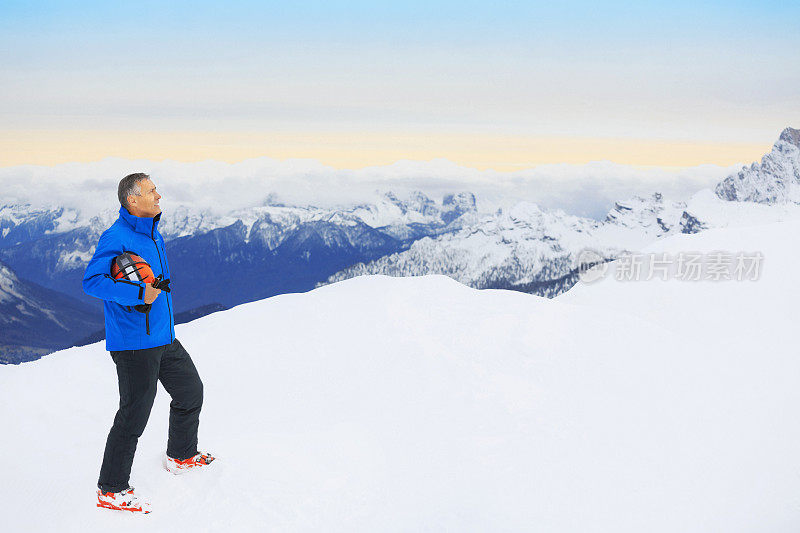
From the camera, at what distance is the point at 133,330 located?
5.81m

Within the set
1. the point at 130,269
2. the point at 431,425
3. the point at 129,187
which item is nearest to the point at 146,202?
the point at 129,187

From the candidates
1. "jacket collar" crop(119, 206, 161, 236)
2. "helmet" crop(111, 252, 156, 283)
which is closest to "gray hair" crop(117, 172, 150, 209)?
"jacket collar" crop(119, 206, 161, 236)

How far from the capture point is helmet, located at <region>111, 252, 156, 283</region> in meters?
5.52

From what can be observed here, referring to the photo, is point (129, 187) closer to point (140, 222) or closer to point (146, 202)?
point (146, 202)

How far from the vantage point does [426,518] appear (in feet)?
22.1

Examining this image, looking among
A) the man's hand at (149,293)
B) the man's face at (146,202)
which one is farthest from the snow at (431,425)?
the man's face at (146,202)

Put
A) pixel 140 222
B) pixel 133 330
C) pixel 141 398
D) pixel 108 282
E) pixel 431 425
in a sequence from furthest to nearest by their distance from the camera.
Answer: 1. pixel 431 425
2. pixel 141 398
3. pixel 140 222
4. pixel 133 330
5. pixel 108 282

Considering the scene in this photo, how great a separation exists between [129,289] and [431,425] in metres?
5.03

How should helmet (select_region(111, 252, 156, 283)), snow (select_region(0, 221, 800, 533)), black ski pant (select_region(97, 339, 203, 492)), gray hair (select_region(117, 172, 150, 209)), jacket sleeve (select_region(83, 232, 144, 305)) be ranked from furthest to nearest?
1. snow (select_region(0, 221, 800, 533))
2. black ski pant (select_region(97, 339, 203, 492))
3. gray hair (select_region(117, 172, 150, 209))
4. helmet (select_region(111, 252, 156, 283))
5. jacket sleeve (select_region(83, 232, 144, 305))

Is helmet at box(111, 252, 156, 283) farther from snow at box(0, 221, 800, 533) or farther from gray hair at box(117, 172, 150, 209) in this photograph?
snow at box(0, 221, 800, 533)

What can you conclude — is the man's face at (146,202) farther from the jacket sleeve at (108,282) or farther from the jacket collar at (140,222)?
the jacket sleeve at (108,282)

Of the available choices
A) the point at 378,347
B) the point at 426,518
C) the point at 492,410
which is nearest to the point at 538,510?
the point at 426,518

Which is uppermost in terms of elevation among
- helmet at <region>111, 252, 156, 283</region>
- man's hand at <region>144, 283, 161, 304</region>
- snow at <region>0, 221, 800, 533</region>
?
helmet at <region>111, 252, 156, 283</region>

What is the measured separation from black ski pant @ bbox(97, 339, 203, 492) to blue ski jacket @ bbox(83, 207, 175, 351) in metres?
0.17
